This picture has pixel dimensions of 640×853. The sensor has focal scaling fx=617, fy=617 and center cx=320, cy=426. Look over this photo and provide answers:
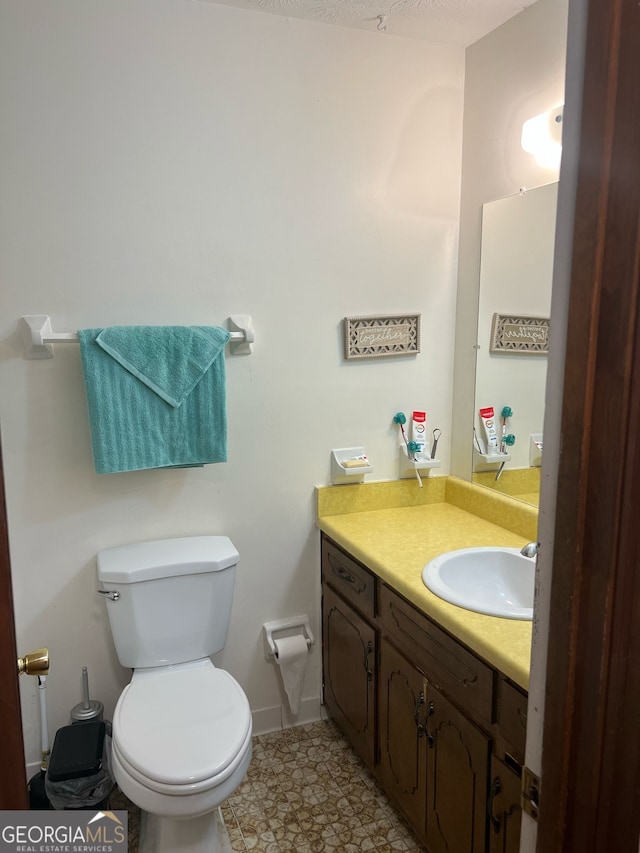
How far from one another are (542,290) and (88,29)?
158 centimetres

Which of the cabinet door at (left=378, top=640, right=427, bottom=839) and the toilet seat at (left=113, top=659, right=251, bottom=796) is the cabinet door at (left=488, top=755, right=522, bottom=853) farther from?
the toilet seat at (left=113, top=659, right=251, bottom=796)

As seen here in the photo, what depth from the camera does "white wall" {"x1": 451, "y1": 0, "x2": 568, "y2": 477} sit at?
1879mm

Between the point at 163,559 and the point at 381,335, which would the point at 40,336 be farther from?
the point at 381,335

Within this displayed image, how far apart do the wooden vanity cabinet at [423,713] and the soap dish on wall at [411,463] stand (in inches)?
16.0

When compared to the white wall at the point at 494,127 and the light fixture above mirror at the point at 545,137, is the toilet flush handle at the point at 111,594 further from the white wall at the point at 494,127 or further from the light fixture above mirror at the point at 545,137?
the light fixture above mirror at the point at 545,137

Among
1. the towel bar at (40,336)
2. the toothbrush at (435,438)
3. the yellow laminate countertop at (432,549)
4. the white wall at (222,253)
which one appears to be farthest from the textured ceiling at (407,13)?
the yellow laminate countertop at (432,549)

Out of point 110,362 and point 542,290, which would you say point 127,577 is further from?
point 542,290

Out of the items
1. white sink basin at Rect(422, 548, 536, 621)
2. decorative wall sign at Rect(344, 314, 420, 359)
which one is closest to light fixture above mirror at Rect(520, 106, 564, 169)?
decorative wall sign at Rect(344, 314, 420, 359)

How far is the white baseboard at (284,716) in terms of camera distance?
2365 millimetres

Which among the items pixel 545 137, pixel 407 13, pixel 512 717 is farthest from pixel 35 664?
pixel 407 13

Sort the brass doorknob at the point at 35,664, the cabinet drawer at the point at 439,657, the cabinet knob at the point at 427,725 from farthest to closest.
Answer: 1. the cabinet knob at the point at 427,725
2. the cabinet drawer at the point at 439,657
3. the brass doorknob at the point at 35,664

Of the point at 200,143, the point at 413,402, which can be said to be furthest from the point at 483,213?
the point at 200,143

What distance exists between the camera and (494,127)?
2.12 meters

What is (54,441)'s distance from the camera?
Result: 6.45 feet
